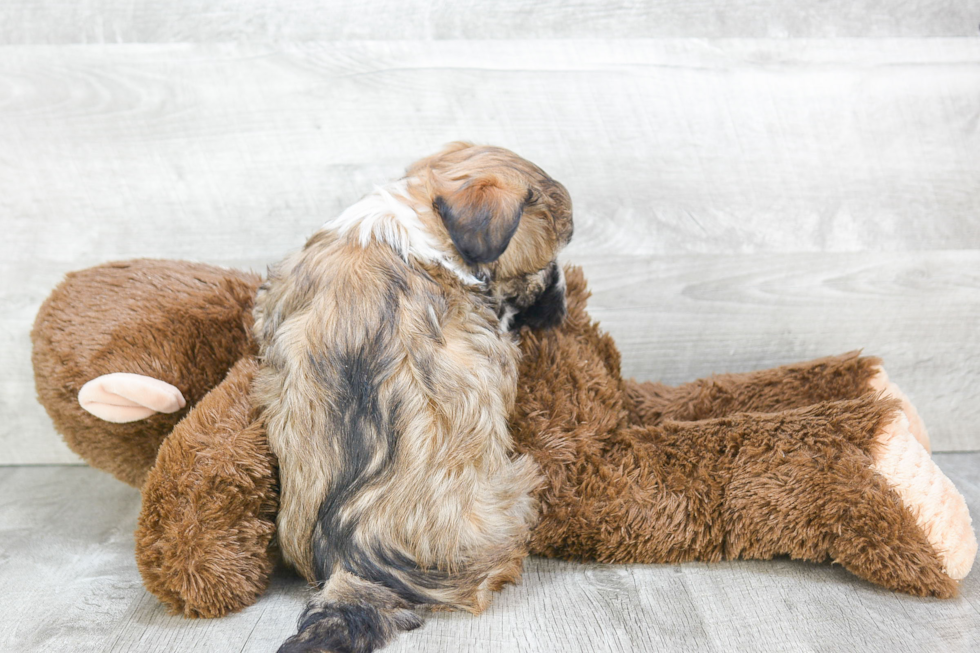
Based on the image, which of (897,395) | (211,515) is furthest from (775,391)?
(211,515)

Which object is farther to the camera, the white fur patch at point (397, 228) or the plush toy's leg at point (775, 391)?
the plush toy's leg at point (775, 391)

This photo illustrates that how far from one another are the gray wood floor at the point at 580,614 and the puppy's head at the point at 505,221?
0.54 meters

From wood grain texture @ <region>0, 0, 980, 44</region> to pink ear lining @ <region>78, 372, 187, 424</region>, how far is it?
0.90 meters

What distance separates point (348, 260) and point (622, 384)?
28.3 inches

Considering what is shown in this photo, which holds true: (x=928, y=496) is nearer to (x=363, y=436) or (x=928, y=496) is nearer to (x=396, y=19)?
(x=363, y=436)

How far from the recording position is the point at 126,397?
5.09 ft

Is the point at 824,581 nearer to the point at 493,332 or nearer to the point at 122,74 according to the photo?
the point at 493,332

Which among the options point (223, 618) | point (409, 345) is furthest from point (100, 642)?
point (409, 345)

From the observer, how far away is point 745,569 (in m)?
1.54

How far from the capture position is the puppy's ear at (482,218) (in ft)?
4.38

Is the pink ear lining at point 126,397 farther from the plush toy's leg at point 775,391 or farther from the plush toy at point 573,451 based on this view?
the plush toy's leg at point 775,391

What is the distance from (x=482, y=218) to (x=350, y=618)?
0.69 metres

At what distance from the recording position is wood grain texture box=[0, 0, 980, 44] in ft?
6.31

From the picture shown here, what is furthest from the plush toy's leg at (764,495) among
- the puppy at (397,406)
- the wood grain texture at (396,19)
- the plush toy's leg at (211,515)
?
the wood grain texture at (396,19)
